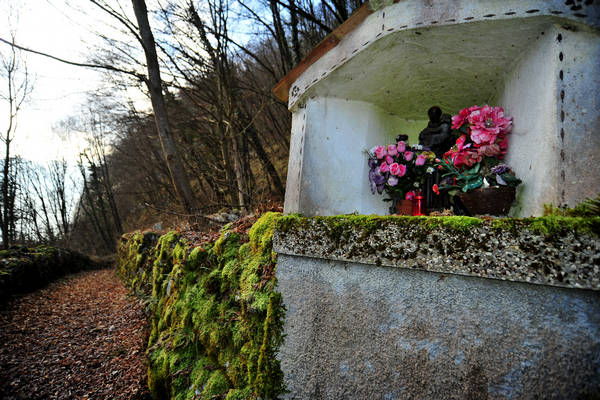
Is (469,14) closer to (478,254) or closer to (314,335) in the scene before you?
(478,254)

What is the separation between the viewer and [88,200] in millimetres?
21141

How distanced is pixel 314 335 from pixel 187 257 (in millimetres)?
2453

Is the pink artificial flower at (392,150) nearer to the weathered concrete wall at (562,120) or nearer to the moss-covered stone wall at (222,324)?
the weathered concrete wall at (562,120)

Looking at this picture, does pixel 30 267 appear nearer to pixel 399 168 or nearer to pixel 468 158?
pixel 399 168

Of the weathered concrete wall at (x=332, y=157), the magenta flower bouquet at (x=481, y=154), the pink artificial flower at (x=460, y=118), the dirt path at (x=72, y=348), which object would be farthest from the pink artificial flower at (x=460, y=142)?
the dirt path at (x=72, y=348)

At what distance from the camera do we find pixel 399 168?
2869mm

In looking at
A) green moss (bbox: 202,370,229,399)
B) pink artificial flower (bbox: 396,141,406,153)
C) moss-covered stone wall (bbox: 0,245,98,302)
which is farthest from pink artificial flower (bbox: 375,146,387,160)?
moss-covered stone wall (bbox: 0,245,98,302)

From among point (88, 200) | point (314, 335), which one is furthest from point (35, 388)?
point (88, 200)

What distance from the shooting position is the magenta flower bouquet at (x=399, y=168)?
2.86m

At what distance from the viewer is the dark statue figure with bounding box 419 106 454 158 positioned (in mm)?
2904

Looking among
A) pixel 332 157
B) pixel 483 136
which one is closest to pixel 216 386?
pixel 332 157

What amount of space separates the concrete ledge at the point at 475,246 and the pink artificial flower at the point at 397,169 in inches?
45.5

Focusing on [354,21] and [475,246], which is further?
[354,21]

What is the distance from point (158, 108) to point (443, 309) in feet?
24.3
